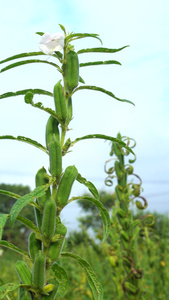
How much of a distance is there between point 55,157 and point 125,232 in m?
1.53

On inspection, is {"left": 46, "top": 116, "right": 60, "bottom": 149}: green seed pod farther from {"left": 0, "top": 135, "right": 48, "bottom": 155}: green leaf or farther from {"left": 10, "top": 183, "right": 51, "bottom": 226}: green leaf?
{"left": 10, "top": 183, "right": 51, "bottom": 226}: green leaf

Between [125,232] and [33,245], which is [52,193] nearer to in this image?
[33,245]

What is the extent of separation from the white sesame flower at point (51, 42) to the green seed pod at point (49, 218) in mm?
425

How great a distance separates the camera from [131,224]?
233 centimetres

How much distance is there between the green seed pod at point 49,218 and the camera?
0.86m

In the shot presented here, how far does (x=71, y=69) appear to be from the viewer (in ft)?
3.28

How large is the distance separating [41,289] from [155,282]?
290 centimetres

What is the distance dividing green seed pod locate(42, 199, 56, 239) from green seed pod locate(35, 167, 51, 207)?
48mm

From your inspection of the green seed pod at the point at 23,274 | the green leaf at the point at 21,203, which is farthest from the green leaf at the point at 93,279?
the green leaf at the point at 21,203

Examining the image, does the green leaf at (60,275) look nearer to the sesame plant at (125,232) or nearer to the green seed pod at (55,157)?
the green seed pod at (55,157)

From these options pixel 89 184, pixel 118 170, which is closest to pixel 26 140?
pixel 89 184

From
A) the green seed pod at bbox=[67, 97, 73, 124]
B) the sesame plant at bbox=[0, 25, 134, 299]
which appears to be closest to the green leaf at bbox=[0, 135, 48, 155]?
the sesame plant at bbox=[0, 25, 134, 299]

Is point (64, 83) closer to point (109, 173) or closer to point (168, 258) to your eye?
point (109, 173)

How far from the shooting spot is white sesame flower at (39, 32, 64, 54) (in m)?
1.00
